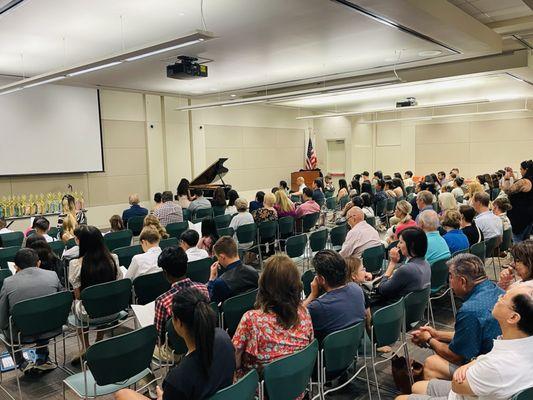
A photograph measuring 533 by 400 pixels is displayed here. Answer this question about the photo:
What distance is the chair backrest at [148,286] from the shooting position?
13.1ft

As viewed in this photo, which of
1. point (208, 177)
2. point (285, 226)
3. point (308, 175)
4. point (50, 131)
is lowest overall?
point (285, 226)

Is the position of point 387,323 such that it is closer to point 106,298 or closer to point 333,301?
point 333,301

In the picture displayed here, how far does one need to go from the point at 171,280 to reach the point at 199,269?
1.29 m

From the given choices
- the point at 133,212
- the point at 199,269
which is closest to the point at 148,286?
the point at 199,269

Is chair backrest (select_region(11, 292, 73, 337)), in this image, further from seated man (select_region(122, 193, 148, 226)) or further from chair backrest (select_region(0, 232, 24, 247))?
seated man (select_region(122, 193, 148, 226))

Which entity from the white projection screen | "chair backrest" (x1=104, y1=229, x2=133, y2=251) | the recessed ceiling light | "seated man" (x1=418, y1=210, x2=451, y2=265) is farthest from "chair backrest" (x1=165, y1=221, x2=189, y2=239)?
the recessed ceiling light

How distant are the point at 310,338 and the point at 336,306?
0.34 m

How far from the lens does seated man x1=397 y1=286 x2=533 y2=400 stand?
74.1 inches

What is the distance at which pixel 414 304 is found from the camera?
3.35m

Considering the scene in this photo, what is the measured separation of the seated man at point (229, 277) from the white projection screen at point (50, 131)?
7997 mm

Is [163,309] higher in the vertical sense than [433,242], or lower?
lower

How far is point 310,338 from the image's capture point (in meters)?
2.55

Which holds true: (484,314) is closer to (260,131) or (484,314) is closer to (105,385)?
(105,385)

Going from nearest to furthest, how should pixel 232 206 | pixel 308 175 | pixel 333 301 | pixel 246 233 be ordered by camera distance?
1. pixel 333 301
2. pixel 246 233
3. pixel 232 206
4. pixel 308 175
